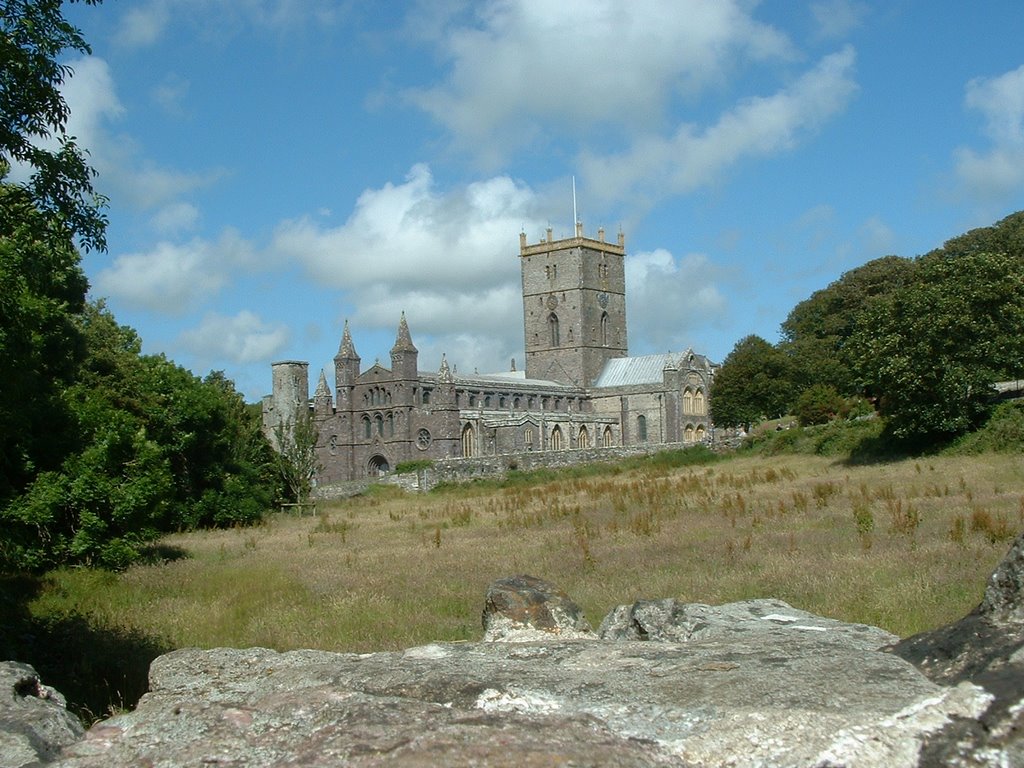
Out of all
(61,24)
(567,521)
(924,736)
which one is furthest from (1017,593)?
(567,521)

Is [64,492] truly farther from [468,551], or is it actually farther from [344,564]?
[468,551]

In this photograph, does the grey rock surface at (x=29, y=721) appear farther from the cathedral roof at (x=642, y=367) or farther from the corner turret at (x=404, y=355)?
the cathedral roof at (x=642, y=367)

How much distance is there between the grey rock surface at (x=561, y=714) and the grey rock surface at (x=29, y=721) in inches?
8.3

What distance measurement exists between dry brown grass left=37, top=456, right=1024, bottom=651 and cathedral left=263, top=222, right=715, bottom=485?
2906 centimetres

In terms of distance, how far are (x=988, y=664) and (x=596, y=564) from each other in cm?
967

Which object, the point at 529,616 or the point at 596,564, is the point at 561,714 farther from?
the point at 596,564

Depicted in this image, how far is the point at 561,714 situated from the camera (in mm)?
3814

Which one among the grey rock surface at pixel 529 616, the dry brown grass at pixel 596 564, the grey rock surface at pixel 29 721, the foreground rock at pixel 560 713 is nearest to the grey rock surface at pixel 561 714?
the foreground rock at pixel 560 713

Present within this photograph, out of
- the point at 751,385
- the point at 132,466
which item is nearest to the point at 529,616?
the point at 132,466

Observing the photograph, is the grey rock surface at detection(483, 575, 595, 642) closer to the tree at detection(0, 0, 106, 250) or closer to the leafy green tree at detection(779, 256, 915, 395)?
the tree at detection(0, 0, 106, 250)

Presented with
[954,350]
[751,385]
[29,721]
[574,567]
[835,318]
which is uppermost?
[835,318]

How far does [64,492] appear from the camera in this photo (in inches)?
641

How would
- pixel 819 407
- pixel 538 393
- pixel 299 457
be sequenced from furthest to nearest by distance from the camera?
pixel 538 393, pixel 819 407, pixel 299 457

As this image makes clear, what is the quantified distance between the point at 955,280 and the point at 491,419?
39.5 meters
